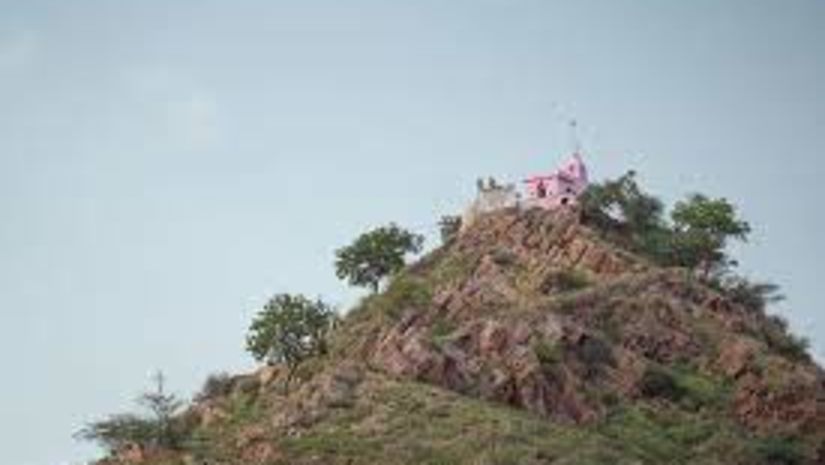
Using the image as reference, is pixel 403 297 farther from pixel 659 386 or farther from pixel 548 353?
pixel 659 386

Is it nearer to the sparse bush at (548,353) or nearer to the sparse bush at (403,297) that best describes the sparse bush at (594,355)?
the sparse bush at (548,353)

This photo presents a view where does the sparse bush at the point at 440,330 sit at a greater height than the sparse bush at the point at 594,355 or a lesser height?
greater

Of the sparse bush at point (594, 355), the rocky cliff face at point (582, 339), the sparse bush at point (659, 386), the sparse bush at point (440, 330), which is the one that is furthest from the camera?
the sparse bush at point (440, 330)

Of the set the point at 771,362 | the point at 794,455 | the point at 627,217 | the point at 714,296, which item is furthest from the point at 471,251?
the point at 794,455

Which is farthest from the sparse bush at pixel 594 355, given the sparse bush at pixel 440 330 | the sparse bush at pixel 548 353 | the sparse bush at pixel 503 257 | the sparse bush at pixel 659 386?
the sparse bush at pixel 503 257

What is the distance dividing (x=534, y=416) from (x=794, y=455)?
14646 millimetres

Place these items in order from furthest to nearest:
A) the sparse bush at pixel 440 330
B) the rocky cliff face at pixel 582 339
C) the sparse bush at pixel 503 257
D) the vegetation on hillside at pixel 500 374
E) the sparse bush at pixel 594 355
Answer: the sparse bush at pixel 503 257
the sparse bush at pixel 440 330
the sparse bush at pixel 594 355
the rocky cliff face at pixel 582 339
the vegetation on hillside at pixel 500 374

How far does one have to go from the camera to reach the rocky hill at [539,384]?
69375 mm

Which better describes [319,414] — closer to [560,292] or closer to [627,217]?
[560,292]

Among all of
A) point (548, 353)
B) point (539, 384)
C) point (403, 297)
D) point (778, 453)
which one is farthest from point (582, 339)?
point (403, 297)

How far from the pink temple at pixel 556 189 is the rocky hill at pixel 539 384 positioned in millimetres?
12343

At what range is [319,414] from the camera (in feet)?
239

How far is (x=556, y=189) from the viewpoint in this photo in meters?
113

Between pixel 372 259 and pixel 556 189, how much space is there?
683 inches
